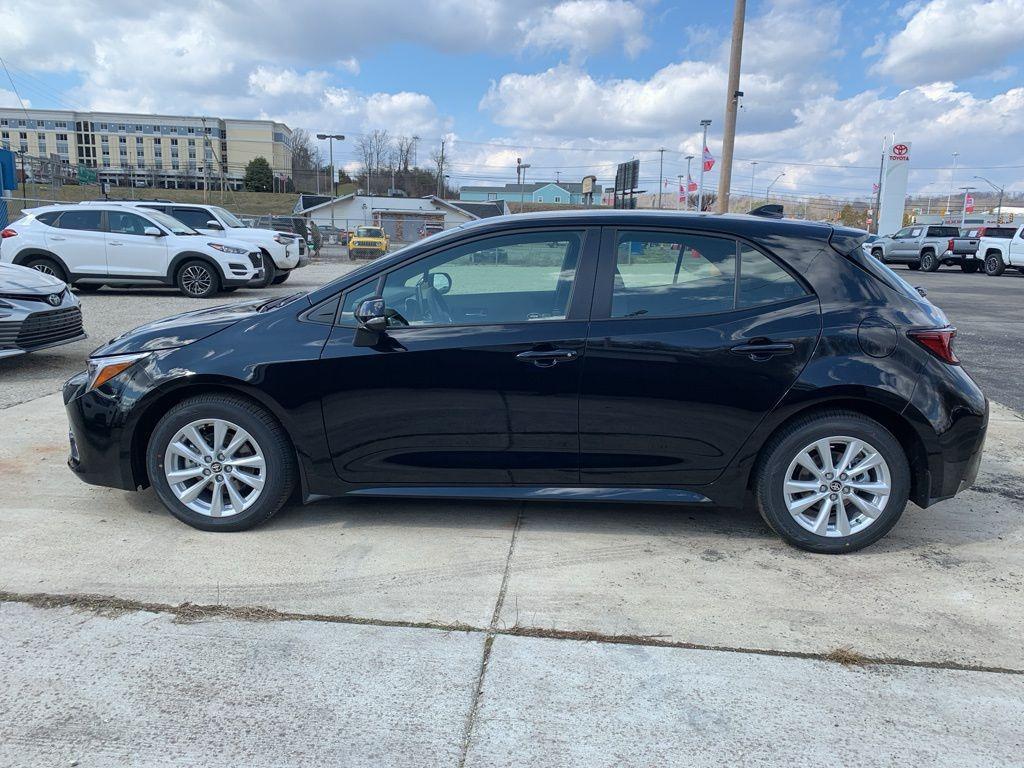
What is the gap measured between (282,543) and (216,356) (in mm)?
1000

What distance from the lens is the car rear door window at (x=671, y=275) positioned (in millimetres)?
3918

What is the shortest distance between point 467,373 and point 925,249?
3483 cm

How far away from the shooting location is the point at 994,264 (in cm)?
2914

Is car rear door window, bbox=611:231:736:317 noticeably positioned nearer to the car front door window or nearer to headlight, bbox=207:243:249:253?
the car front door window

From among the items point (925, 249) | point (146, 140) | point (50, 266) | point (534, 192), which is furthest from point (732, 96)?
point (146, 140)

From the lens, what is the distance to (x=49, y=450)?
214 inches

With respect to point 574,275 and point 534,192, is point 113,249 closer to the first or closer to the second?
point 574,275

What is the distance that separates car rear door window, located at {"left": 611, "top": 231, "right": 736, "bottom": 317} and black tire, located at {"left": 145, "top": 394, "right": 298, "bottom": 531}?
1827 mm

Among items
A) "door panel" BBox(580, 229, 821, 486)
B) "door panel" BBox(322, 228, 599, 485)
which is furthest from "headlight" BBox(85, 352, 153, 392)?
"door panel" BBox(580, 229, 821, 486)

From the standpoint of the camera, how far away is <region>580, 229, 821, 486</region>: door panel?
381 centimetres

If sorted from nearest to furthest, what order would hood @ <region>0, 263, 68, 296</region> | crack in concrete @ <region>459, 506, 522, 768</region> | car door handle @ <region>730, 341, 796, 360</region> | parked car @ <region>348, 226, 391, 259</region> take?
crack in concrete @ <region>459, 506, 522, 768</region> → car door handle @ <region>730, 341, 796, 360</region> → hood @ <region>0, 263, 68, 296</region> → parked car @ <region>348, 226, 391, 259</region>

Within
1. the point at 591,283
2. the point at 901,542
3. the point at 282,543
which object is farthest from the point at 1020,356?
the point at 282,543

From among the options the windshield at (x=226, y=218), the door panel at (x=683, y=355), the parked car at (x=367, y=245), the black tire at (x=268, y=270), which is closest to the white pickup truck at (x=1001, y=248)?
the parked car at (x=367, y=245)

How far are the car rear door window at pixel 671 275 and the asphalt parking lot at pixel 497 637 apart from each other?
1.22 m
